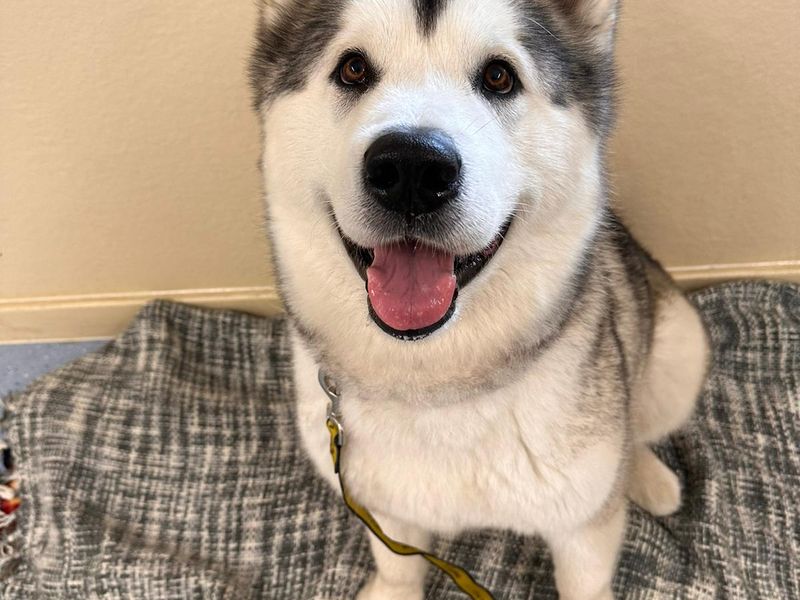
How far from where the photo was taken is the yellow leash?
4.36 feet

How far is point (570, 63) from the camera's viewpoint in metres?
1.21

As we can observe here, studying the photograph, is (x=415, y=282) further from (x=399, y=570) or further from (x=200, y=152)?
(x=200, y=152)

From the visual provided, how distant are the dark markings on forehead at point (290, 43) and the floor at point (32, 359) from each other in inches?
59.7

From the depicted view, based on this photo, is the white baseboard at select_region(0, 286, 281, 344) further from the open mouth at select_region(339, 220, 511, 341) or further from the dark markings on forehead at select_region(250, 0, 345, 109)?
the open mouth at select_region(339, 220, 511, 341)

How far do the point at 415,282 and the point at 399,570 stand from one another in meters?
0.82

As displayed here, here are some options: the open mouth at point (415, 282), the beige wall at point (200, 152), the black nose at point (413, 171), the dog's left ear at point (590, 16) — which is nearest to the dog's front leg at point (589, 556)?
the open mouth at point (415, 282)

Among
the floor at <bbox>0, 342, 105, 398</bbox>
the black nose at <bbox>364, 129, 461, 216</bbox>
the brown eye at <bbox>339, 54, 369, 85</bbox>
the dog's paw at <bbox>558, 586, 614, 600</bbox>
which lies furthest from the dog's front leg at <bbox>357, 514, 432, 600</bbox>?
the floor at <bbox>0, 342, 105, 398</bbox>

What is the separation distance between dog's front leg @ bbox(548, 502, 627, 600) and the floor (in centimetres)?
177

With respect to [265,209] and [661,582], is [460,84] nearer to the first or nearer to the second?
[265,209]

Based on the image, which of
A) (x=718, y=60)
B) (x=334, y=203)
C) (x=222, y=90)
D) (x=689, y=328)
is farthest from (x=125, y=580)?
(x=718, y=60)

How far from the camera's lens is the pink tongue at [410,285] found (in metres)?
1.07

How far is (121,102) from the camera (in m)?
2.04

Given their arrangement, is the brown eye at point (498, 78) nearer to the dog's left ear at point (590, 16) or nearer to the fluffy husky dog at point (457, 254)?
the fluffy husky dog at point (457, 254)

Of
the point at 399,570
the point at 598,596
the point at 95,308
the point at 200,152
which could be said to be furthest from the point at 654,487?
the point at 95,308
